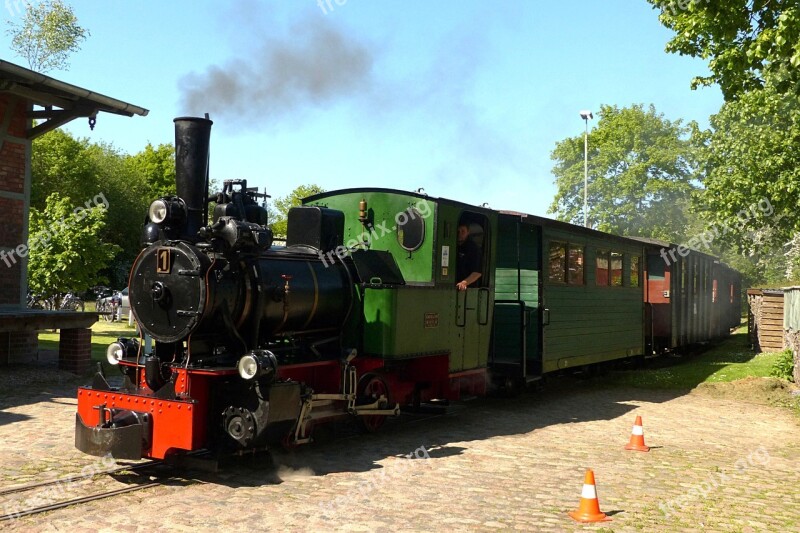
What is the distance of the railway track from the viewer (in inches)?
217

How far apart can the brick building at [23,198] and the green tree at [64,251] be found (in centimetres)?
726

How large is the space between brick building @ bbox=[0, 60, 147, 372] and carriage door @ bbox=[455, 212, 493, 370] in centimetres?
669

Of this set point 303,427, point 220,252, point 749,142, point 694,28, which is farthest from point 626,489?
point 749,142

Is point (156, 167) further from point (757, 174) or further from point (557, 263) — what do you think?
point (557, 263)

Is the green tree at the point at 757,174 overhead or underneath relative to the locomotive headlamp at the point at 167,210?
overhead

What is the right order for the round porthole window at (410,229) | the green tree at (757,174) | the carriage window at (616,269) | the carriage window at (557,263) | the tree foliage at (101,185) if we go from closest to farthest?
the round porthole window at (410,229)
the carriage window at (557,263)
the carriage window at (616,269)
the green tree at (757,174)
the tree foliage at (101,185)

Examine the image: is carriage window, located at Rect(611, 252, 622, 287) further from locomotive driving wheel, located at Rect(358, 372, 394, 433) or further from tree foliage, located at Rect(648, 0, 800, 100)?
locomotive driving wheel, located at Rect(358, 372, 394, 433)

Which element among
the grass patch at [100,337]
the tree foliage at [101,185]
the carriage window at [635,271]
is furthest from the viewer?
the tree foliage at [101,185]

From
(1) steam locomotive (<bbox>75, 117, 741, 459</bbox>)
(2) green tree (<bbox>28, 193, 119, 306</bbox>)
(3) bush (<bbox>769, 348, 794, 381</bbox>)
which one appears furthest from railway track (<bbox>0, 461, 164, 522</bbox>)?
(2) green tree (<bbox>28, 193, 119, 306</bbox>)

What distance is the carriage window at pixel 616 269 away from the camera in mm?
14102

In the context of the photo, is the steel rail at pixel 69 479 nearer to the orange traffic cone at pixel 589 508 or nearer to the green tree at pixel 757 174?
the orange traffic cone at pixel 589 508

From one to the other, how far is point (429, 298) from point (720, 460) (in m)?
3.61

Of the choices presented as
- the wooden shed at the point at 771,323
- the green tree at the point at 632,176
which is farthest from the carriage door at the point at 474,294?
the green tree at the point at 632,176

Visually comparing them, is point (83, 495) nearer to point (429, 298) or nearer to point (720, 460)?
point (429, 298)
